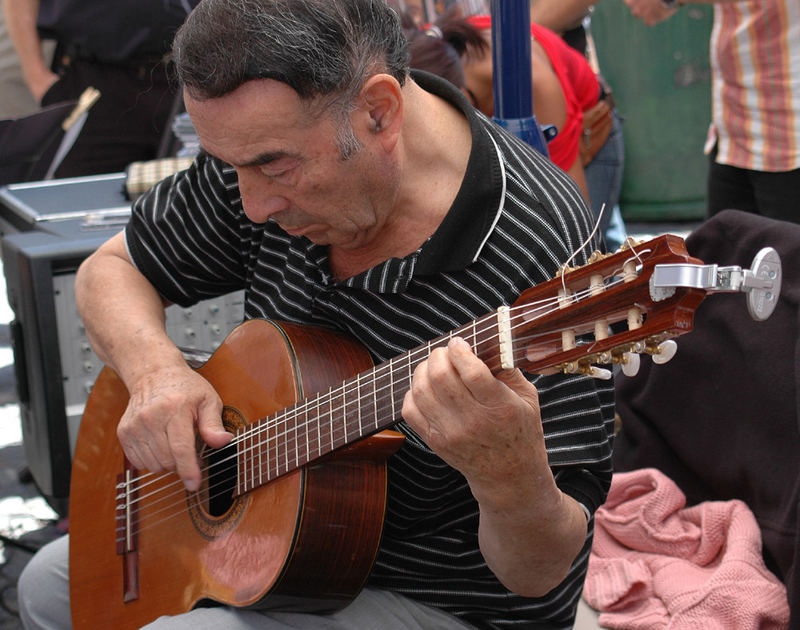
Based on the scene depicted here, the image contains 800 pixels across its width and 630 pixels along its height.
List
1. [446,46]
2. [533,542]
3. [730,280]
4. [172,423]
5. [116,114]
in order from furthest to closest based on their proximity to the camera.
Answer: [116,114] → [446,46] → [172,423] → [533,542] → [730,280]

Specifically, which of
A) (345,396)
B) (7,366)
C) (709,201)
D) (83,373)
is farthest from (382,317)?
(7,366)

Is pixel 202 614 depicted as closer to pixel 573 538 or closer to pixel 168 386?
pixel 168 386

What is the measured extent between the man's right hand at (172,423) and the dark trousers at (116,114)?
6.68 ft

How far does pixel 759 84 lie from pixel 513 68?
94 centimetres

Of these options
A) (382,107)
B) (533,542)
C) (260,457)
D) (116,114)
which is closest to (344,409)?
(260,457)

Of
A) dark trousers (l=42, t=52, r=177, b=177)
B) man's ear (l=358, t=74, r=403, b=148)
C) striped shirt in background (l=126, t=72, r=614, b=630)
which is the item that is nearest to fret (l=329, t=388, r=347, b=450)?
striped shirt in background (l=126, t=72, r=614, b=630)

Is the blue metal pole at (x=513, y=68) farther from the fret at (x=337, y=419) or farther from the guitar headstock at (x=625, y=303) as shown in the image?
the guitar headstock at (x=625, y=303)

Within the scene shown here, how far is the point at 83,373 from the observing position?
2160 millimetres

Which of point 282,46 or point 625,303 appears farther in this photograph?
point 282,46

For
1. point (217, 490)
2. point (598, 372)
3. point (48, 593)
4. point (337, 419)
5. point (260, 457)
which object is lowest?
point (48, 593)

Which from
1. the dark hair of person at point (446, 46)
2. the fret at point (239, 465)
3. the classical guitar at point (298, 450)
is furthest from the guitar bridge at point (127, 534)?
the dark hair of person at point (446, 46)

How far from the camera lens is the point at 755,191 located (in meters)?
2.46

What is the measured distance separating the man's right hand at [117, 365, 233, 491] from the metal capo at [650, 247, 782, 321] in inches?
31.2

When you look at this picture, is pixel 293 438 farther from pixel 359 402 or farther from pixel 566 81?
pixel 566 81
